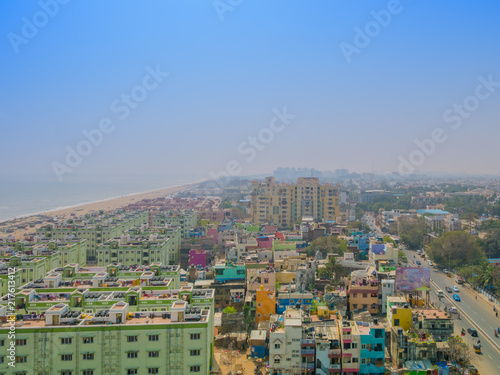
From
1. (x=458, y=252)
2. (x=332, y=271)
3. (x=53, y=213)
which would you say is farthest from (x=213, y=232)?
(x=53, y=213)

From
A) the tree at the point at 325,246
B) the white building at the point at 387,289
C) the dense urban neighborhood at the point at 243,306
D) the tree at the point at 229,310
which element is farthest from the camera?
the tree at the point at 325,246

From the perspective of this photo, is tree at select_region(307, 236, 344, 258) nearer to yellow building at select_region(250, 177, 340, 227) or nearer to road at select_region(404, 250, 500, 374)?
road at select_region(404, 250, 500, 374)

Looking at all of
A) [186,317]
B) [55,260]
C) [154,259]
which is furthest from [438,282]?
[55,260]

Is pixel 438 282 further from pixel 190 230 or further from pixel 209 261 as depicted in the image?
pixel 190 230

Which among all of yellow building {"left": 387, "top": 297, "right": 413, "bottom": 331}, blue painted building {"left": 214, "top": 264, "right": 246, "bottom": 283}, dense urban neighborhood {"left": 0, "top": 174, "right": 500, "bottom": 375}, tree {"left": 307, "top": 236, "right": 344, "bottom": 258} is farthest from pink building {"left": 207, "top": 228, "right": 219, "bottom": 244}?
yellow building {"left": 387, "top": 297, "right": 413, "bottom": 331}

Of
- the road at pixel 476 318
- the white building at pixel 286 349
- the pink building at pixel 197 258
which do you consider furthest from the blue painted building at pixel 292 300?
the pink building at pixel 197 258

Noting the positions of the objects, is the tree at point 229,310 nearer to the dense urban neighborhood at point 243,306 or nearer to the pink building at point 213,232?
the dense urban neighborhood at point 243,306

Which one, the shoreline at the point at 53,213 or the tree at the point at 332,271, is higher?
the shoreline at the point at 53,213
